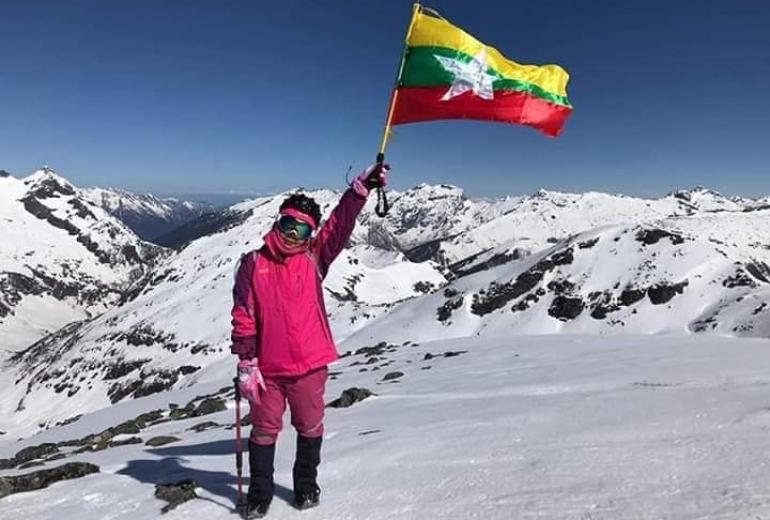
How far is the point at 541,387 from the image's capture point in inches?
524

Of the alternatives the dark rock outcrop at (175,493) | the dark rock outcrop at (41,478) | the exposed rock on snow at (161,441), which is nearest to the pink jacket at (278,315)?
the dark rock outcrop at (175,493)

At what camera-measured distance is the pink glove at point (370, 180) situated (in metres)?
6.72

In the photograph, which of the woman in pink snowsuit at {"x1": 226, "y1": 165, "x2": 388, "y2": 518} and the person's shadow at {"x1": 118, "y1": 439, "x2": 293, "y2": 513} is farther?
the person's shadow at {"x1": 118, "y1": 439, "x2": 293, "y2": 513}

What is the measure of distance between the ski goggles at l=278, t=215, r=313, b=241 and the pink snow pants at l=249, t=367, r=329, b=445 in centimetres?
148

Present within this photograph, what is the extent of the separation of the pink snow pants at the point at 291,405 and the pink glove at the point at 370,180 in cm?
203

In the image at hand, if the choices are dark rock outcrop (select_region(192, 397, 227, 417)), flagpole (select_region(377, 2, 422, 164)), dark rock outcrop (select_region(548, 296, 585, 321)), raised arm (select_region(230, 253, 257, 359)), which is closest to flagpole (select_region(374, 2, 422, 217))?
flagpole (select_region(377, 2, 422, 164))

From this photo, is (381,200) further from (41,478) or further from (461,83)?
(41,478)

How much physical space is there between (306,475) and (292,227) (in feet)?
8.73

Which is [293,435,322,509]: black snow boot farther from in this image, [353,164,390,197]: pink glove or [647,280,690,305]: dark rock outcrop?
[647,280,690,305]: dark rock outcrop

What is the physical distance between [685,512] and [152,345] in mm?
150661

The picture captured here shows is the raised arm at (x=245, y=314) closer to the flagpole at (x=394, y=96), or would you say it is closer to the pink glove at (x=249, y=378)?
the pink glove at (x=249, y=378)

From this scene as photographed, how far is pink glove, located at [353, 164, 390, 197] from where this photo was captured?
6.72 metres

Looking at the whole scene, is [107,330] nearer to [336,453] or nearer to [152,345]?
[152,345]

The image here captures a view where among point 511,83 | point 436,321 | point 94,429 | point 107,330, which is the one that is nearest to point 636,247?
point 436,321
